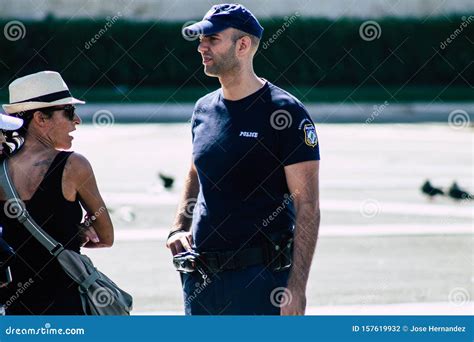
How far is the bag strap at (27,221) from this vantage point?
4660 millimetres

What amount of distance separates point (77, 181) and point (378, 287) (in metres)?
5.26

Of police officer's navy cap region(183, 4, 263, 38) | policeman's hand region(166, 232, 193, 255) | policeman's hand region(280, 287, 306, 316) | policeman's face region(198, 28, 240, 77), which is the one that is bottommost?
policeman's hand region(280, 287, 306, 316)

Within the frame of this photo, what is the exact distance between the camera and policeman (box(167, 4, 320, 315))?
15.9ft

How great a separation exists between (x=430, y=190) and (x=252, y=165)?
32.4 feet

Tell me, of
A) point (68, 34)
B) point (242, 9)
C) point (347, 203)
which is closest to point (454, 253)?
point (347, 203)

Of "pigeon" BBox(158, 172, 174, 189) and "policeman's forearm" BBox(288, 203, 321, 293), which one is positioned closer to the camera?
"policeman's forearm" BBox(288, 203, 321, 293)

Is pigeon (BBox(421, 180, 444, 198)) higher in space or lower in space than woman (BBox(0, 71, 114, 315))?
higher

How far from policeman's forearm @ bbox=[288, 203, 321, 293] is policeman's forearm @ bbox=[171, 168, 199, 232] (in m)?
0.77

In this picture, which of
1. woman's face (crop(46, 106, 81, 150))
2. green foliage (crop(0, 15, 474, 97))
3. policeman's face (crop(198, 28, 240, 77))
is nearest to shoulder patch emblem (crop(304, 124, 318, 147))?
policeman's face (crop(198, 28, 240, 77))

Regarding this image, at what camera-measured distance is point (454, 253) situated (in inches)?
429

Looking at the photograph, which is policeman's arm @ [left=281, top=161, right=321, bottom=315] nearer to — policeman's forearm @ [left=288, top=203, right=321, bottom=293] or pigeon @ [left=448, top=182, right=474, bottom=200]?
policeman's forearm @ [left=288, top=203, right=321, bottom=293]

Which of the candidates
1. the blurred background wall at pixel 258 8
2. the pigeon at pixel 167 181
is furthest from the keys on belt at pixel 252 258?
the blurred background wall at pixel 258 8

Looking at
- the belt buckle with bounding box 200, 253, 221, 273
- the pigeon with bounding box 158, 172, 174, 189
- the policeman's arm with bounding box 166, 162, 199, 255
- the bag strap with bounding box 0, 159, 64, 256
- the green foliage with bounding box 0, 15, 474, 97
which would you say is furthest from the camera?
the green foliage with bounding box 0, 15, 474, 97

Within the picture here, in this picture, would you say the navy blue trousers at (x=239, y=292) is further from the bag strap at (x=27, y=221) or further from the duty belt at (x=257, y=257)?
the bag strap at (x=27, y=221)
